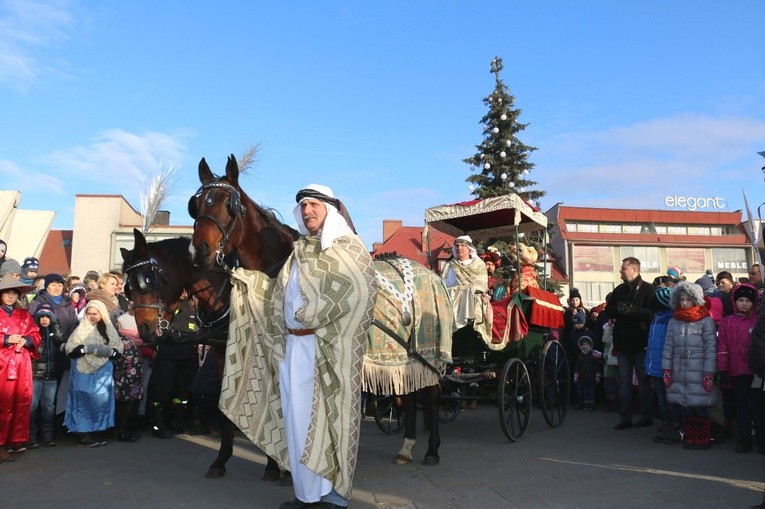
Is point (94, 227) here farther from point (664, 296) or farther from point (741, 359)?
Result: point (741, 359)

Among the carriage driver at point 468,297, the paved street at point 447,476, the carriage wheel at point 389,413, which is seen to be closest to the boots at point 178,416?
the paved street at point 447,476

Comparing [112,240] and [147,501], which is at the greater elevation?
[112,240]

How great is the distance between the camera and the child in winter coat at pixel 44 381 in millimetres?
7441

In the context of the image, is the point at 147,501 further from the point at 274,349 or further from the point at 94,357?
the point at 94,357

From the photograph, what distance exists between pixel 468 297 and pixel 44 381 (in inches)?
200

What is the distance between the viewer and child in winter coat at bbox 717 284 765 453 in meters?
6.72

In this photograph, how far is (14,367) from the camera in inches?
266

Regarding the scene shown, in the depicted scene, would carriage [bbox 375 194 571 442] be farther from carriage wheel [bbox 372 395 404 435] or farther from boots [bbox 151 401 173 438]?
boots [bbox 151 401 173 438]

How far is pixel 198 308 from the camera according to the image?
5.92 m

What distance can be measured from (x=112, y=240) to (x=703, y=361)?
32.9 m

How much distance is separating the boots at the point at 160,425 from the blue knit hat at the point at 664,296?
21.2ft

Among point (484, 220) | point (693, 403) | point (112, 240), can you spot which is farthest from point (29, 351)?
point (112, 240)

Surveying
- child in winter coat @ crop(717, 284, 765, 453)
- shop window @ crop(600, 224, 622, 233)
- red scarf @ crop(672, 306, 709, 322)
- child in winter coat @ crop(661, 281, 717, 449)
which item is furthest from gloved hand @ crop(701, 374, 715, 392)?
shop window @ crop(600, 224, 622, 233)

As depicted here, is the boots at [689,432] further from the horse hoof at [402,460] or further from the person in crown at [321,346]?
the person in crown at [321,346]
